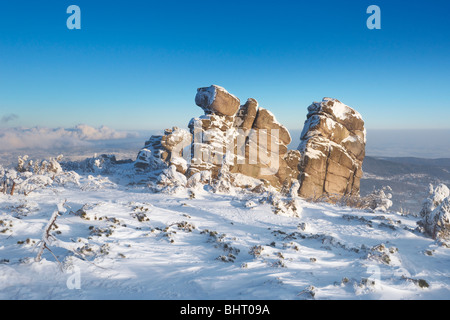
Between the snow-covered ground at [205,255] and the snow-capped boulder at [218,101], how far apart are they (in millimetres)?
19312

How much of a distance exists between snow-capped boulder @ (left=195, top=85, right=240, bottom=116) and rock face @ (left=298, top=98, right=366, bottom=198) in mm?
12619

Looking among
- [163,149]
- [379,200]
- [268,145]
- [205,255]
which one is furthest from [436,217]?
[163,149]

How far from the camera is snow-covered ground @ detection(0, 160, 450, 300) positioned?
6445 millimetres

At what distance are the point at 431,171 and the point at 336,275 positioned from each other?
24532 centimetres

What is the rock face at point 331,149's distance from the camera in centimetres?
3422

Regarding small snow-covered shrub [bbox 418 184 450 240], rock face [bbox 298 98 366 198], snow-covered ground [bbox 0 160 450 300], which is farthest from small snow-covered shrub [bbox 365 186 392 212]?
small snow-covered shrub [bbox 418 184 450 240]

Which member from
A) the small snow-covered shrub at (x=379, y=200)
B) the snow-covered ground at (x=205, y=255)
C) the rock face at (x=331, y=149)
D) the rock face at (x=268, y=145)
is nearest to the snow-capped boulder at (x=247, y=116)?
the rock face at (x=268, y=145)

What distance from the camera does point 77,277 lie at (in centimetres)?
648

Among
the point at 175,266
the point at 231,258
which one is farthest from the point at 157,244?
the point at 231,258

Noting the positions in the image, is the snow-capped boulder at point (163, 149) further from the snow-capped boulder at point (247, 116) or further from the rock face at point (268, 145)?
the snow-capped boulder at point (247, 116)

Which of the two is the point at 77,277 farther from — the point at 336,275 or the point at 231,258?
the point at 336,275

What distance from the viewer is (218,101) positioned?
3284 cm

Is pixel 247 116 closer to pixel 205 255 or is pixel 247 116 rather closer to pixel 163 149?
pixel 163 149

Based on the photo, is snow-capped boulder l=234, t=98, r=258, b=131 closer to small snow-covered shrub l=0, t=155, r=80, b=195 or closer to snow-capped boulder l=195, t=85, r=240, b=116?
snow-capped boulder l=195, t=85, r=240, b=116
